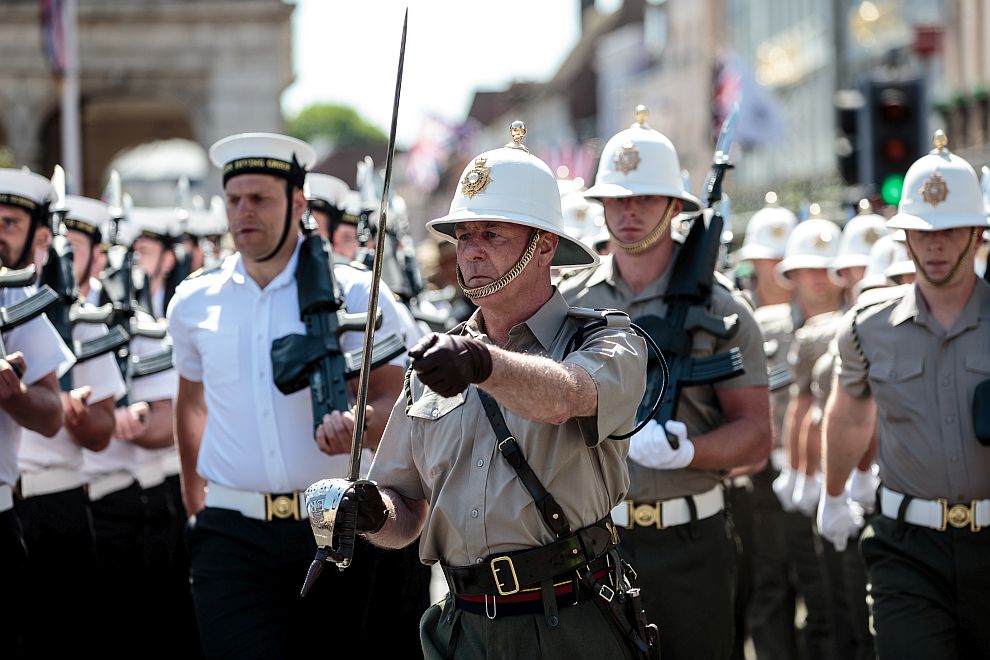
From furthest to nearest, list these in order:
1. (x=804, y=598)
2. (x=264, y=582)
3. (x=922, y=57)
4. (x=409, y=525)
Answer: (x=922, y=57) → (x=804, y=598) → (x=264, y=582) → (x=409, y=525)

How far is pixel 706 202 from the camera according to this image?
7.88 m

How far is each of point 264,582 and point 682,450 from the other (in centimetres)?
173

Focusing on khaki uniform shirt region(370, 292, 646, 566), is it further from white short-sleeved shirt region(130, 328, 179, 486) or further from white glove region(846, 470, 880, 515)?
white short-sleeved shirt region(130, 328, 179, 486)

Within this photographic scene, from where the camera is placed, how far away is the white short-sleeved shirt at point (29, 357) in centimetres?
734

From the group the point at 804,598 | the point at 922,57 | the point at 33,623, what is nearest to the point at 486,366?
the point at 33,623

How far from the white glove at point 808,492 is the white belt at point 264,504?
13.2ft

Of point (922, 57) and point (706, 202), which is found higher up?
point (922, 57)

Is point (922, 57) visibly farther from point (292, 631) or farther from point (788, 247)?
point (292, 631)

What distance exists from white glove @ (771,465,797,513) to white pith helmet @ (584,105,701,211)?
10.6 ft

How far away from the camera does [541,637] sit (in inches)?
187

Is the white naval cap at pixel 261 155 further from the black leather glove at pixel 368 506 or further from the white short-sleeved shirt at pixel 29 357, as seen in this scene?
the black leather glove at pixel 368 506

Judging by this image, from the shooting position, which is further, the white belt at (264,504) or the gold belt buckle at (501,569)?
the white belt at (264,504)

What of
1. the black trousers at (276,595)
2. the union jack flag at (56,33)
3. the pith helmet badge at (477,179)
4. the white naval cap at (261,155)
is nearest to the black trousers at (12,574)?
the black trousers at (276,595)

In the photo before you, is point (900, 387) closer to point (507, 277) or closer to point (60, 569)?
point (507, 277)
